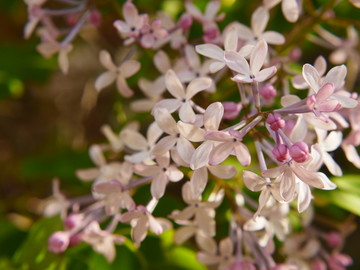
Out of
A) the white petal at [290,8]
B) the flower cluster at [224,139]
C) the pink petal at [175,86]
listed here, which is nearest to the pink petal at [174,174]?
the flower cluster at [224,139]

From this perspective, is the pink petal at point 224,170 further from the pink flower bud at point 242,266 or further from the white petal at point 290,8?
the white petal at point 290,8

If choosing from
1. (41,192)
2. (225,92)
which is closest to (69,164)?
(41,192)

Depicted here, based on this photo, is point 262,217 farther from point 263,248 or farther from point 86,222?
point 86,222

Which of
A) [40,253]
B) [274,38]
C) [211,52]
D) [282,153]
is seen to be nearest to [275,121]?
[282,153]

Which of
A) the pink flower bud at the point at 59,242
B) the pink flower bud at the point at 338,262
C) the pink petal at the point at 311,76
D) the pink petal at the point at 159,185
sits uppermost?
the pink petal at the point at 311,76

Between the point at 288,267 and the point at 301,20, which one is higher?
the point at 301,20

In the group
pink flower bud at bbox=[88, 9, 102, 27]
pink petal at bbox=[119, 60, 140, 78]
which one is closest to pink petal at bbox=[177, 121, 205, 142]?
pink petal at bbox=[119, 60, 140, 78]

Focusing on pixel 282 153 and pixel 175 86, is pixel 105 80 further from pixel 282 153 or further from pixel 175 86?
pixel 282 153
